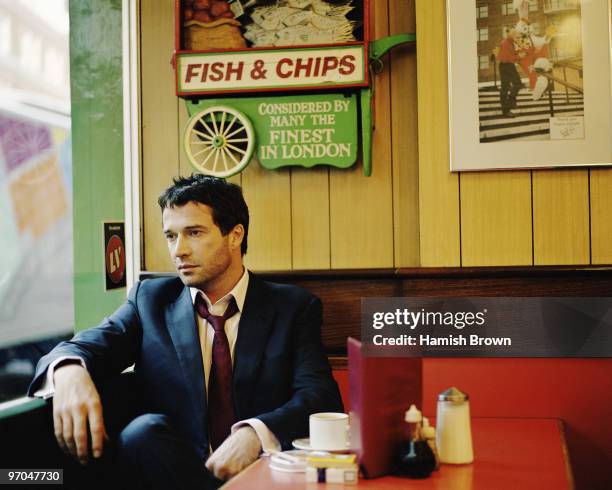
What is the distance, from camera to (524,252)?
2527mm

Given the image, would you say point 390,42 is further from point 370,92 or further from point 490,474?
point 490,474

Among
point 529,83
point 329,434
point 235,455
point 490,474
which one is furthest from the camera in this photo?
point 529,83

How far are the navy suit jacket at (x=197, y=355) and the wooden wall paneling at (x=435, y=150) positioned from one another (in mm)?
548

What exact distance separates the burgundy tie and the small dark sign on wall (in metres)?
0.67

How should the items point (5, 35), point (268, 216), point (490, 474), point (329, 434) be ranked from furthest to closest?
point (268, 216) < point (5, 35) < point (329, 434) < point (490, 474)

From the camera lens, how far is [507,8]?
Result: 8.25 ft

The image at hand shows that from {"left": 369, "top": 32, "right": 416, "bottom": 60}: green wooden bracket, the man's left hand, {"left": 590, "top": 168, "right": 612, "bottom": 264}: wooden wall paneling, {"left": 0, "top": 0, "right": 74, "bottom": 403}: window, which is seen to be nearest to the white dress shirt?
the man's left hand

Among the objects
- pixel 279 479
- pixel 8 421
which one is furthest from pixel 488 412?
pixel 8 421

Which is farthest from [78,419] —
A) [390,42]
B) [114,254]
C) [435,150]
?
[390,42]

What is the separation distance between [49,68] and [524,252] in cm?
160

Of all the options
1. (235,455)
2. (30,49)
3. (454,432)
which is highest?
(30,49)

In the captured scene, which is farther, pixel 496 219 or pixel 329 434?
pixel 496 219

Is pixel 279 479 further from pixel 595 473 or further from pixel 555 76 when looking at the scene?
pixel 555 76

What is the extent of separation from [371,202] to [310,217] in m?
0.22
